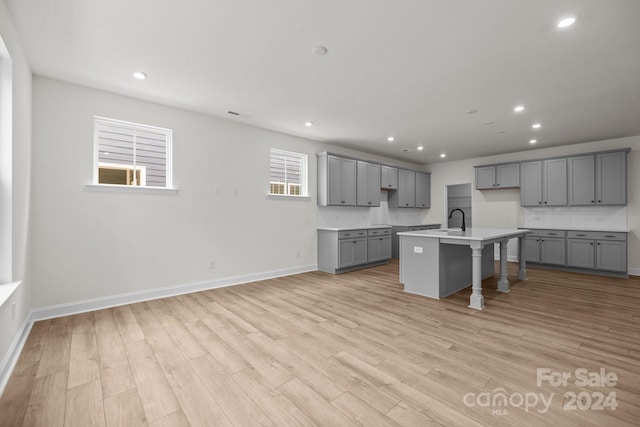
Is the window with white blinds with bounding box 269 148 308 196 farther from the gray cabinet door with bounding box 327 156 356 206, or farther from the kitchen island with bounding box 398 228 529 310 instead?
the kitchen island with bounding box 398 228 529 310

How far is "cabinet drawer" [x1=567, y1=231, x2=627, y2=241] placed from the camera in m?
5.19

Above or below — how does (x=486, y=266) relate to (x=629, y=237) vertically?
below

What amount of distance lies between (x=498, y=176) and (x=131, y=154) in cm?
764

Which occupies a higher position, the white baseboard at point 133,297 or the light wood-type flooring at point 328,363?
the white baseboard at point 133,297

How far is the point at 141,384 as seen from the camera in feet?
6.39

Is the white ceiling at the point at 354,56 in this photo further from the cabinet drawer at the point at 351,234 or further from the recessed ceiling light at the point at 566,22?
the cabinet drawer at the point at 351,234

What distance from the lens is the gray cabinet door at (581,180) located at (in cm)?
570

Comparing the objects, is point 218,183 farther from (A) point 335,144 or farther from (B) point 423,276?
(B) point 423,276

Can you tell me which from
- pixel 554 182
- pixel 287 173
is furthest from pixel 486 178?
pixel 287 173

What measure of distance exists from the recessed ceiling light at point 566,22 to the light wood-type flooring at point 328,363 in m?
2.70

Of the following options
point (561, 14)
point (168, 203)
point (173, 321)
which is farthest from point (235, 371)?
point (561, 14)

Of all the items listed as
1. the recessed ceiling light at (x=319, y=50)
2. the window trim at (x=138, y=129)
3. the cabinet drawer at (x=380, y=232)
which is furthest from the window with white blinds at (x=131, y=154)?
the cabinet drawer at (x=380, y=232)

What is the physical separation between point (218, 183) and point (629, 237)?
25.9 feet

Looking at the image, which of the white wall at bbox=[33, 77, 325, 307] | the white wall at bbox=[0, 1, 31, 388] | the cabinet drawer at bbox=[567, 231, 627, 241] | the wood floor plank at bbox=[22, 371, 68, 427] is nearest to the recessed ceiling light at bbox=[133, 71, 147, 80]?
the white wall at bbox=[33, 77, 325, 307]
